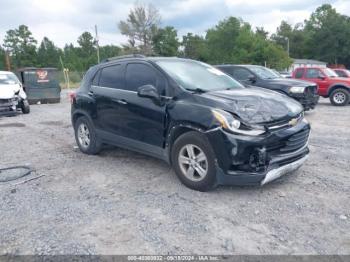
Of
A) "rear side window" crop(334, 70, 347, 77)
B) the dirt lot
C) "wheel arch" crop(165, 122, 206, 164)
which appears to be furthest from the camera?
"rear side window" crop(334, 70, 347, 77)

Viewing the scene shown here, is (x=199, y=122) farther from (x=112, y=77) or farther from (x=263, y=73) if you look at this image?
(x=263, y=73)

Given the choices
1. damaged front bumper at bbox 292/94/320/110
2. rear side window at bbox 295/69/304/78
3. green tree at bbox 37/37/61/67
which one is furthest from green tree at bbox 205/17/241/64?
damaged front bumper at bbox 292/94/320/110

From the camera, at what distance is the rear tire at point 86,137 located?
591cm

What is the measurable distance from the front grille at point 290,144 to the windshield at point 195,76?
1.25 meters

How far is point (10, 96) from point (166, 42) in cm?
5549

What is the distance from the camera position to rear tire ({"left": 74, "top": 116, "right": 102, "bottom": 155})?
591cm

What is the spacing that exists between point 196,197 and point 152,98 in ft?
4.89

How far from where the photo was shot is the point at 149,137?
471 centimetres

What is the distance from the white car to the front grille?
35.2 feet

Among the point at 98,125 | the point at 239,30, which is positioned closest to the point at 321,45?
the point at 239,30

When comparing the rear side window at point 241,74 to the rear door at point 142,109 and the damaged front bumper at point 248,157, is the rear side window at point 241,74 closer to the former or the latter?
the rear door at point 142,109

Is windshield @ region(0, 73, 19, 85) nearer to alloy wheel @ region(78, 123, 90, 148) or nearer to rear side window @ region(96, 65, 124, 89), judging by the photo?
alloy wheel @ region(78, 123, 90, 148)

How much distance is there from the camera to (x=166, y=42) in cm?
6462

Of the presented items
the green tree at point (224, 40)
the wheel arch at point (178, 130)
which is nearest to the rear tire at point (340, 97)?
the wheel arch at point (178, 130)
